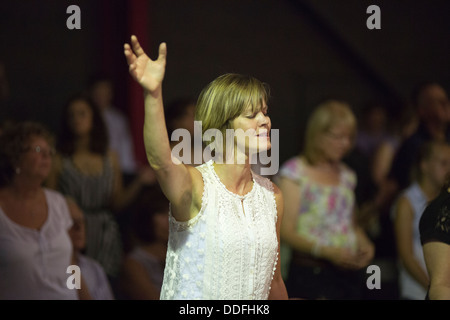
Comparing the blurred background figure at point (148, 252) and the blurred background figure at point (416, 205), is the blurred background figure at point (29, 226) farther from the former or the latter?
the blurred background figure at point (416, 205)

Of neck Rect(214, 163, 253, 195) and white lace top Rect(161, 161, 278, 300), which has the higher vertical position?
neck Rect(214, 163, 253, 195)

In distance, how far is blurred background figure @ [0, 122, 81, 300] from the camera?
3.19m

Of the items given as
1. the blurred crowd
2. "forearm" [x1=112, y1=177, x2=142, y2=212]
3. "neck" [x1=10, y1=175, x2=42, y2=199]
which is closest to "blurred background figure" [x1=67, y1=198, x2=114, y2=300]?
the blurred crowd

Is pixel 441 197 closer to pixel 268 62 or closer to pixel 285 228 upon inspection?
pixel 285 228

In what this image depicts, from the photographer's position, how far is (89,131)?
4.54 m

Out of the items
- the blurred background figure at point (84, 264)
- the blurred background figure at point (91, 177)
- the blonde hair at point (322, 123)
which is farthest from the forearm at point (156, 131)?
the blurred background figure at point (91, 177)

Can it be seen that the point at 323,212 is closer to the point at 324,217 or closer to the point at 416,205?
the point at 324,217

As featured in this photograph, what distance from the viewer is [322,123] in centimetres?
400

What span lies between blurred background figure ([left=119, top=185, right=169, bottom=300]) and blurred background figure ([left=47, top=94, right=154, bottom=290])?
44cm

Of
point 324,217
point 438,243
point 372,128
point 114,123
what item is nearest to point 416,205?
point 324,217

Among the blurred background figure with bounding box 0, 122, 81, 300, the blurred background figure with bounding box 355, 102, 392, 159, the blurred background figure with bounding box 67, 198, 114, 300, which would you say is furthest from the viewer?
the blurred background figure with bounding box 355, 102, 392, 159

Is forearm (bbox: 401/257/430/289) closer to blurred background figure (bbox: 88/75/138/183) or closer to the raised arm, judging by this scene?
the raised arm

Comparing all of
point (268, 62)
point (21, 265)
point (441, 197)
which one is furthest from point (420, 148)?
point (268, 62)

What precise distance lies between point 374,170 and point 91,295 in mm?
2873
